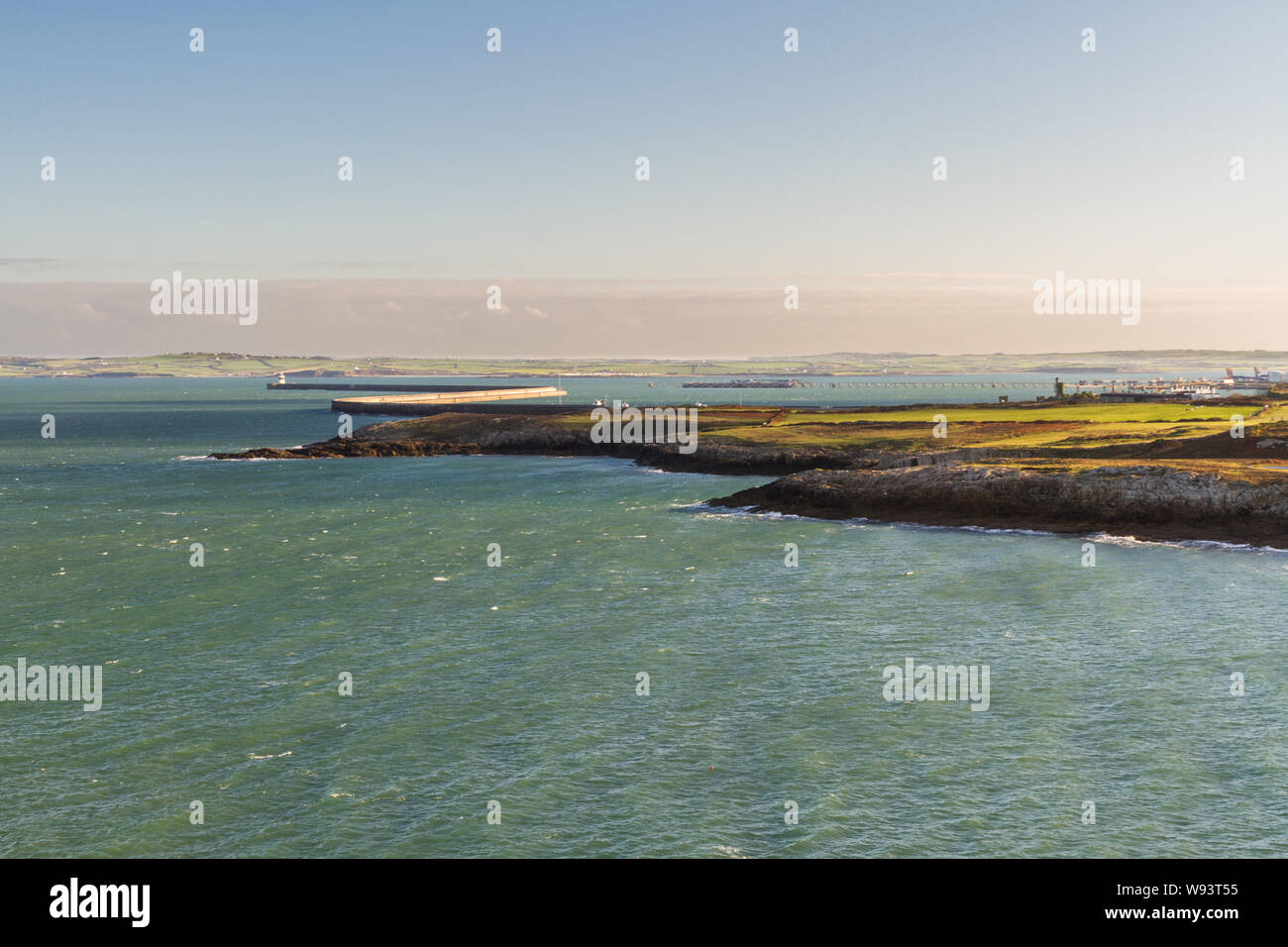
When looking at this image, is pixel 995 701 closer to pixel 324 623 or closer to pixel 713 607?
pixel 713 607

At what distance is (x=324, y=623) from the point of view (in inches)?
1391

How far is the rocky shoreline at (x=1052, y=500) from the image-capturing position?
51.5 meters

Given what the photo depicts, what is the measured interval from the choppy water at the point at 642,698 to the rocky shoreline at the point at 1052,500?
3.61m

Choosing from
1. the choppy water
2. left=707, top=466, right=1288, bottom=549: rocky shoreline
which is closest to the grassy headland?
left=707, top=466, right=1288, bottom=549: rocky shoreline

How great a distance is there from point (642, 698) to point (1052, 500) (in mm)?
37976

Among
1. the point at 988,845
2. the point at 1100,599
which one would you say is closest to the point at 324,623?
the point at 988,845

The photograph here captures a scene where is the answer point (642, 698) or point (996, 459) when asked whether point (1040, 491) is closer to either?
point (996, 459)

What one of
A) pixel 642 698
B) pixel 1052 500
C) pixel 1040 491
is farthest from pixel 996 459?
pixel 642 698

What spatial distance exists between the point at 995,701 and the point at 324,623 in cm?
2191

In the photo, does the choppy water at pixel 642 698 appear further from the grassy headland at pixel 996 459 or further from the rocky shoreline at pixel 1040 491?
the grassy headland at pixel 996 459

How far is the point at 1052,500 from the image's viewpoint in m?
56.9

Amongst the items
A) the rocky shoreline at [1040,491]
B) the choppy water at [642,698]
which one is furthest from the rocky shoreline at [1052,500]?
the choppy water at [642,698]

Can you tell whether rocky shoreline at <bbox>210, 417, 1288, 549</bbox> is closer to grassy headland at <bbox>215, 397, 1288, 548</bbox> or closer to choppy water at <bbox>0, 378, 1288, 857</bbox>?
grassy headland at <bbox>215, 397, 1288, 548</bbox>

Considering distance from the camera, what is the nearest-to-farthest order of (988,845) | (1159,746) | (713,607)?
(988,845) → (1159,746) → (713,607)
